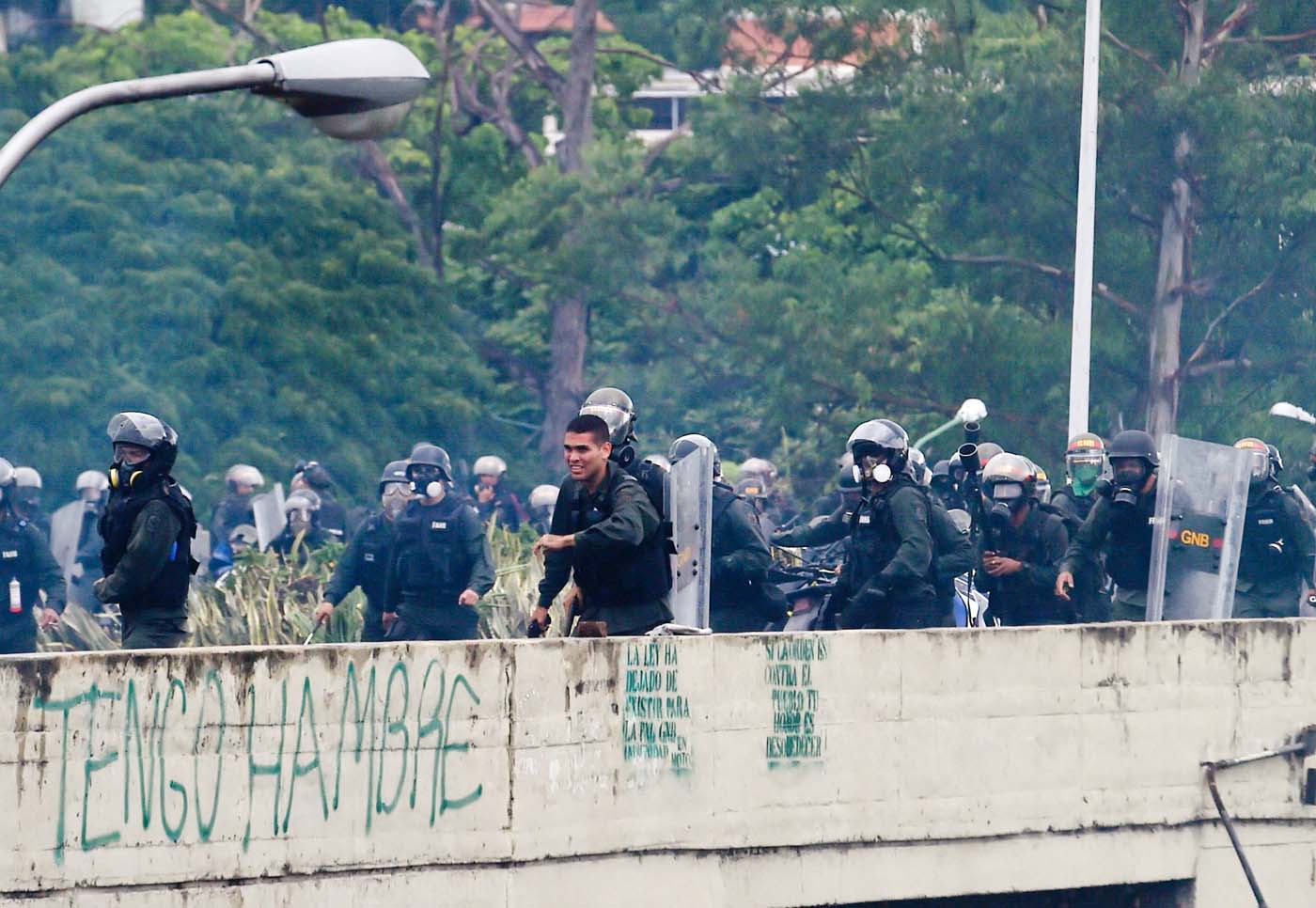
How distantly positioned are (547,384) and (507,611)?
19506 millimetres

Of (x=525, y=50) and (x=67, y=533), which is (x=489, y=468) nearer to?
(x=67, y=533)

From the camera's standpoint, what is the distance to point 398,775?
8148 mm

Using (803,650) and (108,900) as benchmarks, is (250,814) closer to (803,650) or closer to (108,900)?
(108,900)

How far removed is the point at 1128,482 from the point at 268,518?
8.40 meters

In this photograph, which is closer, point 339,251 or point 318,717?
point 318,717

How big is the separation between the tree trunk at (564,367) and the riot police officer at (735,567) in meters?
20.4

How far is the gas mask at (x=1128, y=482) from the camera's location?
37.8ft

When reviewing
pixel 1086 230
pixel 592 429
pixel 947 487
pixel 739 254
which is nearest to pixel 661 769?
pixel 592 429

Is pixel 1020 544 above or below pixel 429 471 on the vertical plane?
below

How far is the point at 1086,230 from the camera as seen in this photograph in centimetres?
2238

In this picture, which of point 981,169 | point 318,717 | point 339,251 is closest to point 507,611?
point 318,717

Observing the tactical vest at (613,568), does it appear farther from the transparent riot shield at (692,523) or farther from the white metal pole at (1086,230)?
the white metal pole at (1086,230)

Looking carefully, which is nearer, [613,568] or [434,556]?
[613,568]

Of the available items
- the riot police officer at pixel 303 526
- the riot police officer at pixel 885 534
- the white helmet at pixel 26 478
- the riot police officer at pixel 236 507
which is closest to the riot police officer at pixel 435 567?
the riot police officer at pixel 885 534
